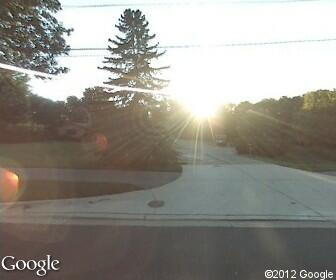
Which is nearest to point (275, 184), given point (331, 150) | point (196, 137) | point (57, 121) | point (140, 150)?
point (140, 150)

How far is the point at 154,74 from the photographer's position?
42.0 meters

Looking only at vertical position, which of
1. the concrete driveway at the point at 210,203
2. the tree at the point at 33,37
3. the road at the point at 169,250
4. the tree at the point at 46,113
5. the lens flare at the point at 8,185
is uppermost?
the tree at the point at 33,37

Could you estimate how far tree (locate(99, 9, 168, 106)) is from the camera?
1544 inches

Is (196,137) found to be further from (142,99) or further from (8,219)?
(8,219)

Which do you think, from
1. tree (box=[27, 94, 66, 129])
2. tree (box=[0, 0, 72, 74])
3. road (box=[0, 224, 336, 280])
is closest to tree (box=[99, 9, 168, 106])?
tree (box=[27, 94, 66, 129])

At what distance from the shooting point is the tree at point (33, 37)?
53.6 ft

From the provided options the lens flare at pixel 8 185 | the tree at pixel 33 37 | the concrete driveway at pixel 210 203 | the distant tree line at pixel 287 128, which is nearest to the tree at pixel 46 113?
the distant tree line at pixel 287 128

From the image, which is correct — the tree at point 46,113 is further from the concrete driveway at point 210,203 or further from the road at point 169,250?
the road at point 169,250

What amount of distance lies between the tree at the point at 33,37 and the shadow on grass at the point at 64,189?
6244 mm

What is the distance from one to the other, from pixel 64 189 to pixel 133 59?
95.4 ft

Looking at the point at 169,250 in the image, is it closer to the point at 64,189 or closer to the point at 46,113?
the point at 64,189

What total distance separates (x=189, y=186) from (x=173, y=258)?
7405mm

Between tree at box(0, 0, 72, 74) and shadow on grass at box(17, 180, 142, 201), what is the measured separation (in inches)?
246

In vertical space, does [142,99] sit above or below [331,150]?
above
